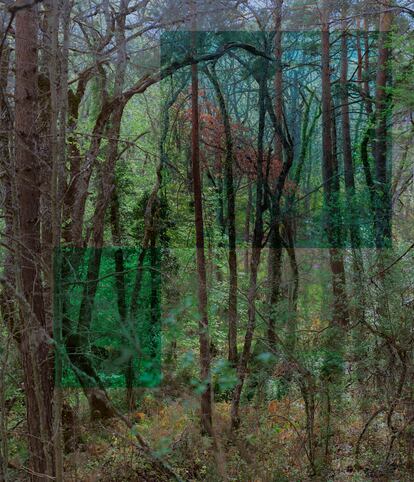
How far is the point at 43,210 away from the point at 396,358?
2.46 metres

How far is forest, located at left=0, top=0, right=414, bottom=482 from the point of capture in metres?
3.33

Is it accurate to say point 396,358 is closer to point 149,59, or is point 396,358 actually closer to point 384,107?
point 384,107

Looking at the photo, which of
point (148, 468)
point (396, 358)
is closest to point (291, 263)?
point (396, 358)

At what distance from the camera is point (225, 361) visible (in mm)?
3479
